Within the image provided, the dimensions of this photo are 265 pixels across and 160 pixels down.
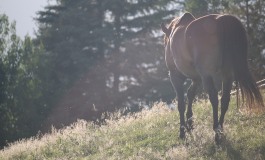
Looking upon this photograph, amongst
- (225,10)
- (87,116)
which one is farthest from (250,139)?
(87,116)

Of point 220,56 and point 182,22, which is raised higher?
point 182,22

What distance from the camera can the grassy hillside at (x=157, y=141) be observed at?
24.3 ft

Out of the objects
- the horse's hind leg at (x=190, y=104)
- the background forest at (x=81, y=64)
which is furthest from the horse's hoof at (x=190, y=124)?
the background forest at (x=81, y=64)

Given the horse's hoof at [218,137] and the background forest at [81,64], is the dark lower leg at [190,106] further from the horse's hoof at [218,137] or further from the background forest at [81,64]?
the background forest at [81,64]

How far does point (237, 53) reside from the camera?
7.68 m

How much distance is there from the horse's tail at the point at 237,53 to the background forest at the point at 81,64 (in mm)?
27496

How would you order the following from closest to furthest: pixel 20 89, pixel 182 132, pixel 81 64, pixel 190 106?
pixel 182 132 → pixel 190 106 → pixel 81 64 → pixel 20 89

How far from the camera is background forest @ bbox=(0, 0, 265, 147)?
36.4 meters

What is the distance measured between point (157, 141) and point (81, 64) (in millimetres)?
27136

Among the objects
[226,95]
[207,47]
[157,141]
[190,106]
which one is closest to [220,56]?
[207,47]

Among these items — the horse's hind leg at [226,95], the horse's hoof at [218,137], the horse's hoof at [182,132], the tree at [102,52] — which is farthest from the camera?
the tree at [102,52]

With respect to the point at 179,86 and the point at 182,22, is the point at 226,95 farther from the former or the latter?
the point at 182,22

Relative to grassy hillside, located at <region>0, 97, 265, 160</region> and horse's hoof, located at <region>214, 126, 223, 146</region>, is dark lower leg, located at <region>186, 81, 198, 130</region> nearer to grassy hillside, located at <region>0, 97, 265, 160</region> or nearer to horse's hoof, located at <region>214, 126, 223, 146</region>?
grassy hillside, located at <region>0, 97, 265, 160</region>

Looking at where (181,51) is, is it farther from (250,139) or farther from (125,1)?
(125,1)
